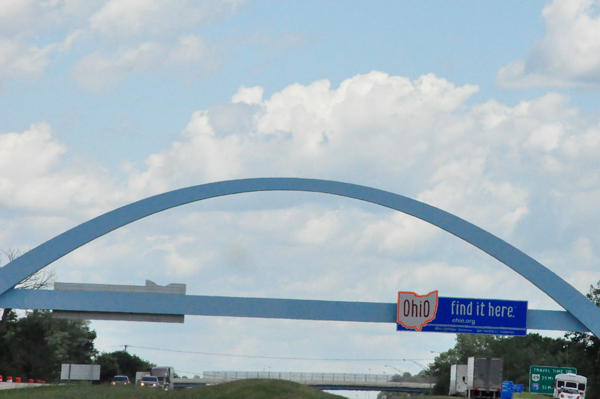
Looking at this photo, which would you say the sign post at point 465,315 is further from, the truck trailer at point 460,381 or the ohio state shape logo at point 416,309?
the truck trailer at point 460,381

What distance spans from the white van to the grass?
21.5 metres

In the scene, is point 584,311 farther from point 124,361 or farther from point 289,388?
point 124,361

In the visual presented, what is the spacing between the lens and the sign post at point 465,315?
159ft

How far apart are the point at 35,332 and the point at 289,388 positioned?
63.9 m

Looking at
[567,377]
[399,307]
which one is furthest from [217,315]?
[567,377]

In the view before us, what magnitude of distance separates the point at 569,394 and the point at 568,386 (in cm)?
60

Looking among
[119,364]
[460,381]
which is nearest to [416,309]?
[460,381]

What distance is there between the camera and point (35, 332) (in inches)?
3679

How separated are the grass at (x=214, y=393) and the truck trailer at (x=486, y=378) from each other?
700 inches

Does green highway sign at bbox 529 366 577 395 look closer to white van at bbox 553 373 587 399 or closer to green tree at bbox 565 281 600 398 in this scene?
white van at bbox 553 373 587 399

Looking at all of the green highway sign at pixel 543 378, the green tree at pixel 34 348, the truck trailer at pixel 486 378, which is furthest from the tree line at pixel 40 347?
the green highway sign at pixel 543 378

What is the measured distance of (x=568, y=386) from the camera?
5397cm

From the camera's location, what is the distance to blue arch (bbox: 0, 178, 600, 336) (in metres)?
48.9

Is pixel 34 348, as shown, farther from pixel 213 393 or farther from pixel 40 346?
pixel 213 393
